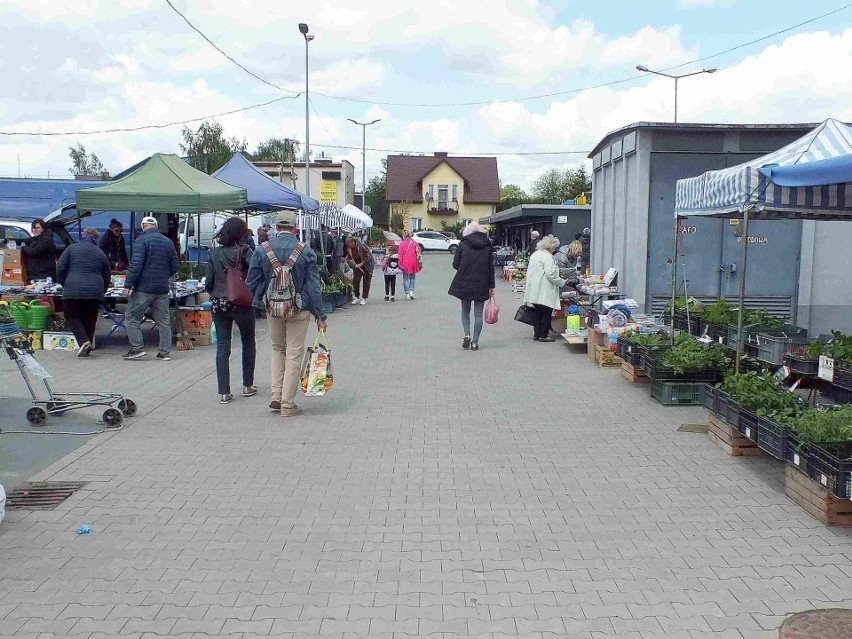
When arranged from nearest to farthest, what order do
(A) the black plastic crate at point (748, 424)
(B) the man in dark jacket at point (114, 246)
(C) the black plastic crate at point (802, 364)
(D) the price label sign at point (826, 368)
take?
1. (A) the black plastic crate at point (748, 424)
2. (D) the price label sign at point (826, 368)
3. (C) the black plastic crate at point (802, 364)
4. (B) the man in dark jacket at point (114, 246)

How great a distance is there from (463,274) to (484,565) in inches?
326

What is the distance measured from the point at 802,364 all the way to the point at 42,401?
716 centimetres

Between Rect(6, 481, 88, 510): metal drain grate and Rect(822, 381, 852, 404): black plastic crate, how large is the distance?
6.12 metres

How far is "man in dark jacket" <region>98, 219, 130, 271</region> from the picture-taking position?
1648cm

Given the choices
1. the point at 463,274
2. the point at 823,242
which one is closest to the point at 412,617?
the point at 463,274

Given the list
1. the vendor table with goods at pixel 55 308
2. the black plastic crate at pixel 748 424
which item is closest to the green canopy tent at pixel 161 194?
the vendor table with goods at pixel 55 308

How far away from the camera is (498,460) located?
6875 millimetres

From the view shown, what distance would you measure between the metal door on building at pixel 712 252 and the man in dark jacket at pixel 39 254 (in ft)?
32.6

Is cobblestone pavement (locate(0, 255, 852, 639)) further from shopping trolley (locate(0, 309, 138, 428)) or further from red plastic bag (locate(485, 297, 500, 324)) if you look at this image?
red plastic bag (locate(485, 297, 500, 324))

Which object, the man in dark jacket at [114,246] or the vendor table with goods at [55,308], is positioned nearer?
the vendor table with goods at [55,308]

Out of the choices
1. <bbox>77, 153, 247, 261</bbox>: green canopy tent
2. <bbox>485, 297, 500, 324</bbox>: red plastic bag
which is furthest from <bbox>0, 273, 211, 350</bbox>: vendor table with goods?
<bbox>485, 297, 500, 324</bbox>: red plastic bag

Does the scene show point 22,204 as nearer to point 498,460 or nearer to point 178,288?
point 178,288

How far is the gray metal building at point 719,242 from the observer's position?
44.4 ft

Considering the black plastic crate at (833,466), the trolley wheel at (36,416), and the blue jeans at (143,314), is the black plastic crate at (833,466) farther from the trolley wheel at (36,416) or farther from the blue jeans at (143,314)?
the blue jeans at (143,314)
